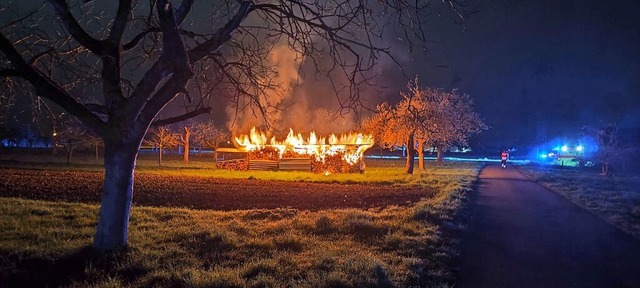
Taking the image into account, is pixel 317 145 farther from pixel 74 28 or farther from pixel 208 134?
pixel 208 134

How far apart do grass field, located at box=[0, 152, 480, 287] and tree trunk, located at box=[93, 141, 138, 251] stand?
10.4 inches

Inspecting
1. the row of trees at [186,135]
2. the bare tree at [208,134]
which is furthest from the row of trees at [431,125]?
the bare tree at [208,134]

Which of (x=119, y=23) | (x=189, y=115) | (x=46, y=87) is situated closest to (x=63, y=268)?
(x=46, y=87)

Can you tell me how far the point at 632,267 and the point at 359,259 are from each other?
4.61m

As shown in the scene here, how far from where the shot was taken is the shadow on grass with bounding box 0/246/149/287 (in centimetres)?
578

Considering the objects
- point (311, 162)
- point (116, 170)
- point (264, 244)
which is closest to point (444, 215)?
point (264, 244)

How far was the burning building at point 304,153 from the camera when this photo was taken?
109 feet

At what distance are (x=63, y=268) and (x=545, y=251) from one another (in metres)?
8.00

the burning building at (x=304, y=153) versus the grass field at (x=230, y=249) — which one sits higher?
the burning building at (x=304, y=153)

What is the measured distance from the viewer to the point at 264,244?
825 centimetres

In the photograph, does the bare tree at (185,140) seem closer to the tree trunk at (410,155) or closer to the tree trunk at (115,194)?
the tree trunk at (410,155)

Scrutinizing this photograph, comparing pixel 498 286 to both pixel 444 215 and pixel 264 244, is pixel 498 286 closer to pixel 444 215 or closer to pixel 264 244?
pixel 264 244

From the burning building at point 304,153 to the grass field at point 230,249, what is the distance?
68.6 ft

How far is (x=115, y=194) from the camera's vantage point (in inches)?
267
